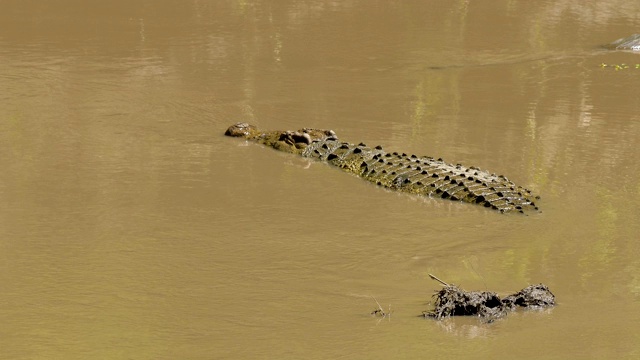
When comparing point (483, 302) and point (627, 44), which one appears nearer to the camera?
point (483, 302)

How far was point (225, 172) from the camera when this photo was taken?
31.9 feet

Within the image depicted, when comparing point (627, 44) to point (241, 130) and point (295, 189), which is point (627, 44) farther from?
point (295, 189)

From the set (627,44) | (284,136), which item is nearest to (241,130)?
(284,136)

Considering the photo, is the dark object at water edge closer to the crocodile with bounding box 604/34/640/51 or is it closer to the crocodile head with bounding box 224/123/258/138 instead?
the crocodile head with bounding box 224/123/258/138

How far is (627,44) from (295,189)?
7.74m

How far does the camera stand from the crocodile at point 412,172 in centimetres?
866

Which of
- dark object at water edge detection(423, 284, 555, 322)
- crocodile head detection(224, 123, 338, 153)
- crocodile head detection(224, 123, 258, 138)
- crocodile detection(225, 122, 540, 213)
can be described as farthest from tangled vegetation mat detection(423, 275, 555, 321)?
crocodile head detection(224, 123, 258, 138)

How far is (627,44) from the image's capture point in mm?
15297

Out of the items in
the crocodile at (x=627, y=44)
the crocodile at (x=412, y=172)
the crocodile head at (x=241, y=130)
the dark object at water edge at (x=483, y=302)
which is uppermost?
the dark object at water edge at (x=483, y=302)

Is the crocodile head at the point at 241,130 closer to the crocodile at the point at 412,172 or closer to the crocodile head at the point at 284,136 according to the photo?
the crocodile head at the point at 284,136

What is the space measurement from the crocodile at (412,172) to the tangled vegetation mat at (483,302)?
1.95 metres

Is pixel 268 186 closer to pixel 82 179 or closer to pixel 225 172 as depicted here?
pixel 225 172

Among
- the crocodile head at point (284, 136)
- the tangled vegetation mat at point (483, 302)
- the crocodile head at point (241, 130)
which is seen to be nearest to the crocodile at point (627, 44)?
the crocodile head at point (284, 136)

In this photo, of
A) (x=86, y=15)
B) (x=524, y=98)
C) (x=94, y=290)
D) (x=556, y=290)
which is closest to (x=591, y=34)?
(x=524, y=98)
